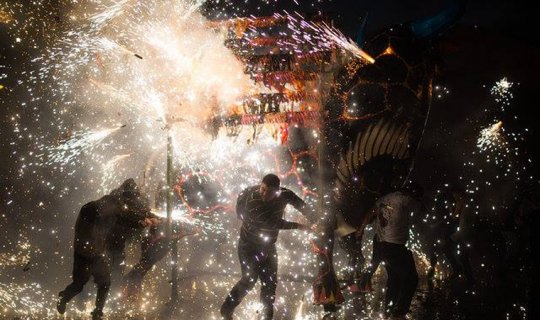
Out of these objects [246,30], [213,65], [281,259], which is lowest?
[281,259]

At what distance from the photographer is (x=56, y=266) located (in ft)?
26.7

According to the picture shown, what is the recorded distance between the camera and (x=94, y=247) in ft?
16.0

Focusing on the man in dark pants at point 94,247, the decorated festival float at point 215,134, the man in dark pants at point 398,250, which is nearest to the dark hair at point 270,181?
the decorated festival float at point 215,134

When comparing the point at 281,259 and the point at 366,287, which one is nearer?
the point at 366,287

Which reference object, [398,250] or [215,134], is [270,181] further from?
[215,134]

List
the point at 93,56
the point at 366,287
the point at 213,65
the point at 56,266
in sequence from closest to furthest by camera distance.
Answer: the point at 366,287, the point at 213,65, the point at 56,266, the point at 93,56

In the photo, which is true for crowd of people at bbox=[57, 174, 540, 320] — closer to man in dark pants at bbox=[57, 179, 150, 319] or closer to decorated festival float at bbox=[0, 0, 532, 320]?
man in dark pants at bbox=[57, 179, 150, 319]

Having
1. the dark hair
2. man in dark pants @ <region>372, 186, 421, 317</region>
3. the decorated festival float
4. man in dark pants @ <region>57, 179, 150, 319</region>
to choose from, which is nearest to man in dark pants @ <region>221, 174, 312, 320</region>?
the dark hair

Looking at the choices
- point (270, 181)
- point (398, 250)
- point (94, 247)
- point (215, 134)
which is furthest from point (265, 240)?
point (215, 134)

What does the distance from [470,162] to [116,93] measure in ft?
30.3

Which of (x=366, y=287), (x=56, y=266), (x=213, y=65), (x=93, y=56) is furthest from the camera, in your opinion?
(x=93, y=56)

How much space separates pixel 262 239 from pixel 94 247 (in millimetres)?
2284

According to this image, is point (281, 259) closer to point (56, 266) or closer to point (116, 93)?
point (56, 266)

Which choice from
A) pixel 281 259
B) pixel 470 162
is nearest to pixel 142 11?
pixel 281 259
